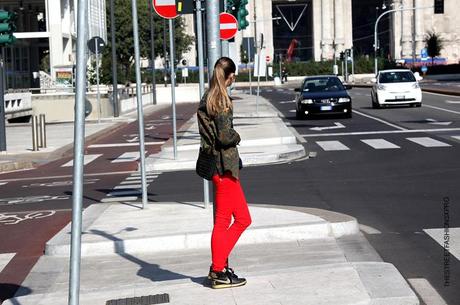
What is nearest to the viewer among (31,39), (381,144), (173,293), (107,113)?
(173,293)

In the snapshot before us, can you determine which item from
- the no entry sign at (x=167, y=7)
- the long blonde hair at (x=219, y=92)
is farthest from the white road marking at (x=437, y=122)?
the long blonde hair at (x=219, y=92)

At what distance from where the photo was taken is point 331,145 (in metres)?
24.3

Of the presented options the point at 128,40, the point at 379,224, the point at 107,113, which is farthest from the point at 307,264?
the point at 128,40

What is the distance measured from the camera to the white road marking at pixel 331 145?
76.3 ft

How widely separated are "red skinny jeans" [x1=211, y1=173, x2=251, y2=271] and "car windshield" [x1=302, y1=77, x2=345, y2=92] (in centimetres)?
2897

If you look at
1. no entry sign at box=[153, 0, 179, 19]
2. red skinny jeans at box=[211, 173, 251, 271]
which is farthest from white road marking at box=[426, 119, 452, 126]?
red skinny jeans at box=[211, 173, 251, 271]

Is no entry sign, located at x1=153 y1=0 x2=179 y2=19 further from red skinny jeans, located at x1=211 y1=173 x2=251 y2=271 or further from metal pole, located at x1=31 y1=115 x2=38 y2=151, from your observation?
Answer: metal pole, located at x1=31 y1=115 x2=38 y2=151

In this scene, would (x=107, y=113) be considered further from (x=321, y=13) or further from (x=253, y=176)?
(x=321, y=13)

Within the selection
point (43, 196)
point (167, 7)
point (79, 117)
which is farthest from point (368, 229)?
point (43, 196)

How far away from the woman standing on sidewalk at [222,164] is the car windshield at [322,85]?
29.0 meters

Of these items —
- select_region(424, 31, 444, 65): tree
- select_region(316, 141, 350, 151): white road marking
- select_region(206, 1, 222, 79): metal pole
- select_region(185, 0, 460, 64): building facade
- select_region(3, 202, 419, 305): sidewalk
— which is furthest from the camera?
select_region(185, 0, 460, 64): building facade

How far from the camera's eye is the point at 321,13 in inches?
5384

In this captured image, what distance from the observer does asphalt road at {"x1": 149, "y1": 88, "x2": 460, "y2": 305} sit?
952 cm

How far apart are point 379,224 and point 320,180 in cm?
508
